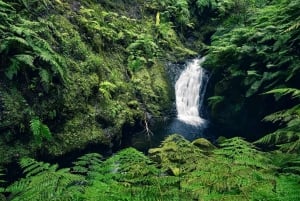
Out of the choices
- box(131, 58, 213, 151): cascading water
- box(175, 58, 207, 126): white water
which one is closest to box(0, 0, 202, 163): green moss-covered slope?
box(131, 58, 213, 151): cascading water

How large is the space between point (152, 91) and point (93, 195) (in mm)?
10141

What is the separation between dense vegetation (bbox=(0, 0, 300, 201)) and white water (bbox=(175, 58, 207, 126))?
1.55 feet

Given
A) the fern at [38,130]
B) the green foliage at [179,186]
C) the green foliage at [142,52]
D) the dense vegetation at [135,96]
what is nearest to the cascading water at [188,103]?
the dense vegetation at [135,96]

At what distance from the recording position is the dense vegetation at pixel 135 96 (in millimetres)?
2213

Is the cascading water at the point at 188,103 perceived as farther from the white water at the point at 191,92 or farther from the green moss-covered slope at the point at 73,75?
the green moss-covered slope at the point at 73,75

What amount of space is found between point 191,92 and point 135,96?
9.45ft

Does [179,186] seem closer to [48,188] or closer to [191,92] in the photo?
[48,188]

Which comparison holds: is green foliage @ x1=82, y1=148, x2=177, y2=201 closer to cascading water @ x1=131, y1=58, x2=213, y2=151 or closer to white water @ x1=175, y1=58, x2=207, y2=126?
cascading water @ x1=131, y1=58, x2=213, y2=151

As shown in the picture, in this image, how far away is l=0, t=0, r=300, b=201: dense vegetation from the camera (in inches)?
87.1

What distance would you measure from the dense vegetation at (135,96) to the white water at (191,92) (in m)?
0.47

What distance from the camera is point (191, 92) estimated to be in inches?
520

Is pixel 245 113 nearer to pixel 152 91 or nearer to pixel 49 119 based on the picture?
pixel 152 91

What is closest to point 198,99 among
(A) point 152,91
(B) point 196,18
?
(A) point 152,91

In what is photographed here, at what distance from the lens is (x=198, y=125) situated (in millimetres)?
11797
